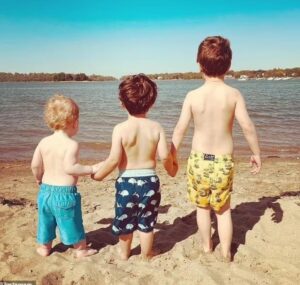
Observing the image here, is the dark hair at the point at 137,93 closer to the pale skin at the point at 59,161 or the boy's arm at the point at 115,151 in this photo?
the boy's arm at the point at 115,151

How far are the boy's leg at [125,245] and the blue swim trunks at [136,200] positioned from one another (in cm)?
10

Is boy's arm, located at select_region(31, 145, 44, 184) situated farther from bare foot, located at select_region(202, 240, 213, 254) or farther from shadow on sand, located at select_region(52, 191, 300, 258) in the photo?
bare foot, located at select_region(202, 240, 213, 254)

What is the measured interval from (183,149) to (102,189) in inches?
194

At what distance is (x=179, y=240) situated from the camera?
4.12 metres

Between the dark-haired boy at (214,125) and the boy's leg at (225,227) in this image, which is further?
the boy's leg at (225,227)

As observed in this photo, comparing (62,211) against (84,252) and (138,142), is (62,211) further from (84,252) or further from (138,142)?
(138,142)

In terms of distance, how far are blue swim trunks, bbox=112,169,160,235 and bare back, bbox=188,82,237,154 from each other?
1.92ft

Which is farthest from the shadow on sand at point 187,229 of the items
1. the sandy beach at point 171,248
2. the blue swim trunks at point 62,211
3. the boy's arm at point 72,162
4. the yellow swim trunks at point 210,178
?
the boy's arm at point 72,162

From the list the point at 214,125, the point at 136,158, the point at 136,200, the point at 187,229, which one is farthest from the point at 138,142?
the point at 187,229

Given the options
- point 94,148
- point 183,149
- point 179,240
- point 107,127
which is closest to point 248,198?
point 179,240

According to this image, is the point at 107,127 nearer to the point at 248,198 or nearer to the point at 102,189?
the point at 102,189

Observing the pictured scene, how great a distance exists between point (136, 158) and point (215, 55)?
1.14 m

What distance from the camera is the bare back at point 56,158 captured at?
3357 millimetres

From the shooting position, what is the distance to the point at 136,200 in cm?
337
